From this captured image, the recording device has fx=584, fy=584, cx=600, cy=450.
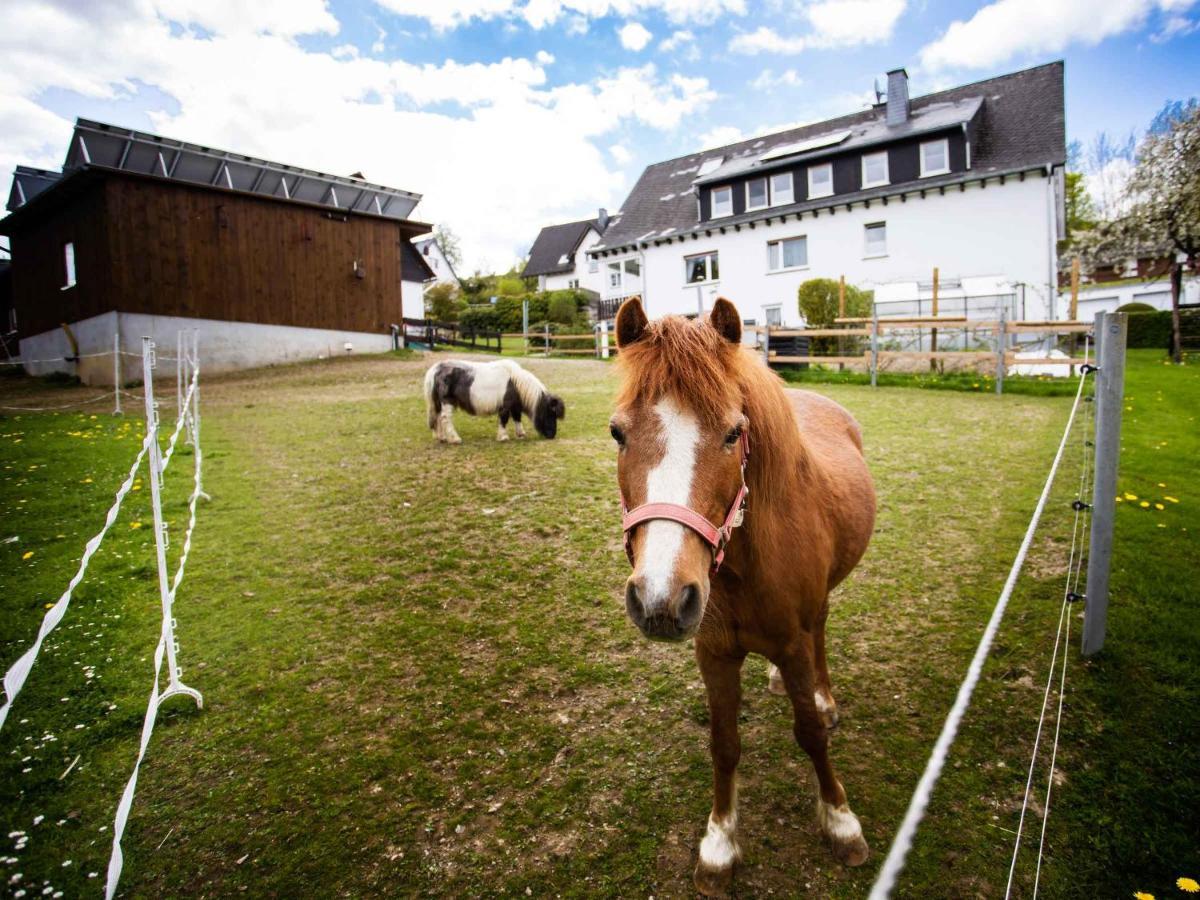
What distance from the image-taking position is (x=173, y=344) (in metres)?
17.9

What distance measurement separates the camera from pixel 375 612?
13.6ft

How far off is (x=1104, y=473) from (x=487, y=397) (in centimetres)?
774

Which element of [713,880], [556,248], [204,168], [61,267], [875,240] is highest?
[556,248]

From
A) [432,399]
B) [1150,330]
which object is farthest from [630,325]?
[1150,330]

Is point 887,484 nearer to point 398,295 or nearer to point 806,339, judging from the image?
point 806,339

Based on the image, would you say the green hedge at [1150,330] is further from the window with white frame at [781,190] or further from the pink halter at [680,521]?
the pink halter at [680,521]

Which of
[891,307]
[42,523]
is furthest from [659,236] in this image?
[42,523]

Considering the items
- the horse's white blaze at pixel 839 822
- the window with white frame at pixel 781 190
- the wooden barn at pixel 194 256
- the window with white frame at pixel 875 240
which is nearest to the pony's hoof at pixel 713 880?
the horse's white blaze at pixel 839 822

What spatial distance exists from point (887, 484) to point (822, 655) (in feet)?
13.9

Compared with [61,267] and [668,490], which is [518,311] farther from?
[668,490]

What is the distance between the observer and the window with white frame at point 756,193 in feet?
85.8

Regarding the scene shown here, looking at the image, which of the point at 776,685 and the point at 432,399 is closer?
the point at 776,685

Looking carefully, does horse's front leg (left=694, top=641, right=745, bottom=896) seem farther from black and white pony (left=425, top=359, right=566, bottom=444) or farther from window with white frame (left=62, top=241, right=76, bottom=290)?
window with white frame (left=62, top=241, right=76, bottom=290)

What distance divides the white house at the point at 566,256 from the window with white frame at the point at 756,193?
2224 cm
